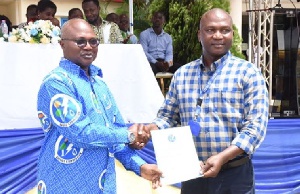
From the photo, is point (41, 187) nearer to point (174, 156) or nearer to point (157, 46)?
point (174, 156)

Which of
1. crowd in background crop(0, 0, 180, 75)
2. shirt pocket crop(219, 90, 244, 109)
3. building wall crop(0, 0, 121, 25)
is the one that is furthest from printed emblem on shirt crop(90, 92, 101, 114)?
building wall crop(0, 0, 121, 25)

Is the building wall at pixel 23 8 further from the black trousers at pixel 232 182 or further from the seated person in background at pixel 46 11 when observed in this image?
the black trousers at pixel 232 182

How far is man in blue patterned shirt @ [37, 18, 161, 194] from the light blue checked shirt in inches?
12.8

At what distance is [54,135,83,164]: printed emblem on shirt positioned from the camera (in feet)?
7.35

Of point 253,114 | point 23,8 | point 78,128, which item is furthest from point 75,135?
point 23,8

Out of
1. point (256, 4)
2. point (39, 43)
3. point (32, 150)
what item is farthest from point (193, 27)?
point (32, 150)

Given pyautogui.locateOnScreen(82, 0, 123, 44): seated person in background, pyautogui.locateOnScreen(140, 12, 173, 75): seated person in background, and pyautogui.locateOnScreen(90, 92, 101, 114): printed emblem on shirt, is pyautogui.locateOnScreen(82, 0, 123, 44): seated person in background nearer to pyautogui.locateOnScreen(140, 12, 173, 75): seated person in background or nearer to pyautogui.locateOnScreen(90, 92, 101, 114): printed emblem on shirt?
pyautogui.locateOnScreen(140, 12, 173, 75): seated person in background

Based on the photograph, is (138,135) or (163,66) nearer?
(138,135)

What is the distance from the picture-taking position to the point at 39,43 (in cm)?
459

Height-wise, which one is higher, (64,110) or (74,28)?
(74,28)

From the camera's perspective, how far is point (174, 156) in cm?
231

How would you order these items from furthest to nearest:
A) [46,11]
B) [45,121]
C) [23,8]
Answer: [23,8] → [46,11] → [45,121]

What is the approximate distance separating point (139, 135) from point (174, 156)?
0.69 ft

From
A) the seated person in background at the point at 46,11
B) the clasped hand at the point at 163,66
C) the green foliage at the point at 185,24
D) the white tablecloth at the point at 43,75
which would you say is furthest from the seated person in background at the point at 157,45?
the white tablecloth at the point at 43,75
